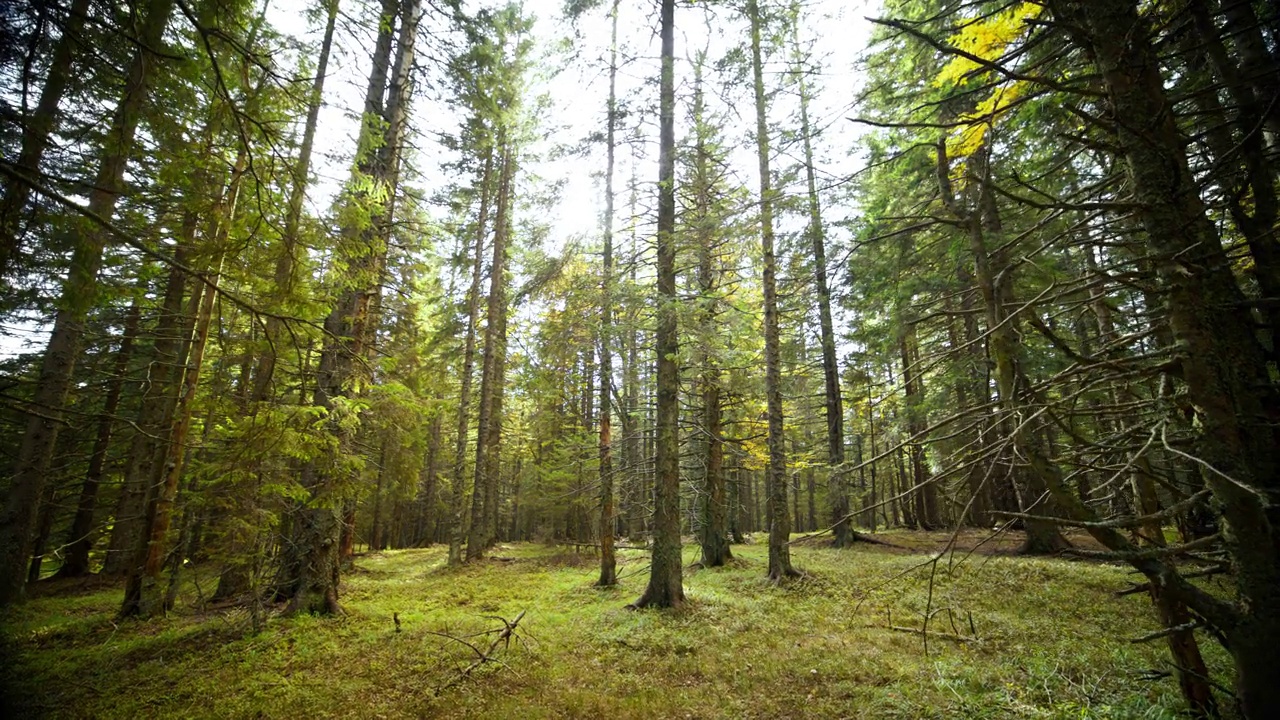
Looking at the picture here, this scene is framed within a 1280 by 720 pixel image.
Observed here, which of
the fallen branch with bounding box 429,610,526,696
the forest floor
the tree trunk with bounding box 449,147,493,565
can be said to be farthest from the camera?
the tree trunk with bounding box 449,147,493,565

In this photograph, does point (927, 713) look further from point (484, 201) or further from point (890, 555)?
point (484, 201)

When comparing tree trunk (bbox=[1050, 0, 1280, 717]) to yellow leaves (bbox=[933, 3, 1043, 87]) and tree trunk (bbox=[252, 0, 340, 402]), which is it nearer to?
yellow leaves (bbox=[933, 3, 1043, 87])

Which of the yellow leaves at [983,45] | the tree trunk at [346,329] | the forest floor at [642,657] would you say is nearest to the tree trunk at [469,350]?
the forest floor at [642,657]

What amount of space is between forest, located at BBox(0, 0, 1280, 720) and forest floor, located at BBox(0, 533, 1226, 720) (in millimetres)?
67

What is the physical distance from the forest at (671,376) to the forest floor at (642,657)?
67mm

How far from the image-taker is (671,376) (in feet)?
30.5

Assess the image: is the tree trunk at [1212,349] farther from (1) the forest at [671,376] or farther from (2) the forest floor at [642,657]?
(2) the forest floor at [642,657]

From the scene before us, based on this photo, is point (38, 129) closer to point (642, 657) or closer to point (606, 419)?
point (642, 657)

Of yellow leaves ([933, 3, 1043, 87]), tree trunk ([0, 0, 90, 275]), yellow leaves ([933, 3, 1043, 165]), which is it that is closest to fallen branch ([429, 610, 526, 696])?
tree trunk ([0, 0, 90, 275])

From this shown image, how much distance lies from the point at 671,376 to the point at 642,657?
4776 mm

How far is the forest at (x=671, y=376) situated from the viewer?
243 centimetres

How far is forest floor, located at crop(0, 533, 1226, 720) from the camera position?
4.98 metres

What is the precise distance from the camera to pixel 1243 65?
4.20m

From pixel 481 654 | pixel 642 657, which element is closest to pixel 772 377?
pixel 642 657
